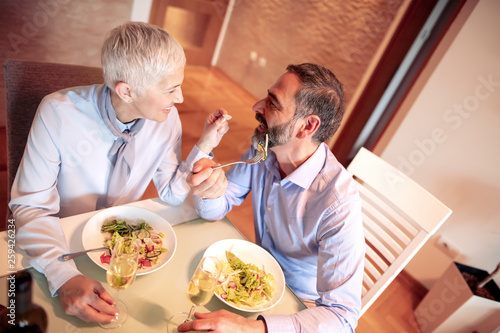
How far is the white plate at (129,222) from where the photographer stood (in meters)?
0.95

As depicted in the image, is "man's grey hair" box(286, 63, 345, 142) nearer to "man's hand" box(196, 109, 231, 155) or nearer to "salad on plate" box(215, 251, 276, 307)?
"man's hand" box(196, 109, 231, 155)

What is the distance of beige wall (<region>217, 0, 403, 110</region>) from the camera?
386cm

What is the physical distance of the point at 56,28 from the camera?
95.0 inches

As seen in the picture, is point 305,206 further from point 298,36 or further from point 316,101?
point 298,36

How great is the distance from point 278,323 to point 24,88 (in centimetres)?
121

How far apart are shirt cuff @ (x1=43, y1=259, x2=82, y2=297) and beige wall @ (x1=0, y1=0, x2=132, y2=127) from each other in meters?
2.06

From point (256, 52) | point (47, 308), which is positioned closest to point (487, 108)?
point (47, 308)

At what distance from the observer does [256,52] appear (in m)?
5.28

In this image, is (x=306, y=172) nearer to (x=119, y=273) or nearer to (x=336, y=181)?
(x=336, y=181)

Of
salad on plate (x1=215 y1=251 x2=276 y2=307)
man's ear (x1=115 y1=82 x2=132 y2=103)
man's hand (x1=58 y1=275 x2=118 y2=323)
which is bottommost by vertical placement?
salad on plate (x1=215 y1=251 x2=276 y2=307)

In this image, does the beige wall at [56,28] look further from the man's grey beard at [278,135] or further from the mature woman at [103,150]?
the man's grey beard at [278,135]

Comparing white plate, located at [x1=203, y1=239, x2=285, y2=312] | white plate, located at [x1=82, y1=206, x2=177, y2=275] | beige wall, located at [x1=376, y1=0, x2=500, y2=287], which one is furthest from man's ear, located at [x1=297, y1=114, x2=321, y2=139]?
beige wall, located at [x1=376, y1=0, x2=500, y2=287]

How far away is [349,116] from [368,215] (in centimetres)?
205

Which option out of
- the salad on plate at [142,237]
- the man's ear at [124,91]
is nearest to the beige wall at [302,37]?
the man's ear at [124,91]
